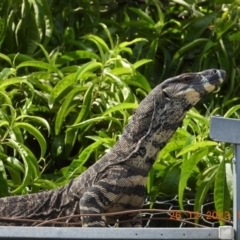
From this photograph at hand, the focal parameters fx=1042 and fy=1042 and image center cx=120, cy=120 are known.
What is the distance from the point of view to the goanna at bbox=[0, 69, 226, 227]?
3.93 metres

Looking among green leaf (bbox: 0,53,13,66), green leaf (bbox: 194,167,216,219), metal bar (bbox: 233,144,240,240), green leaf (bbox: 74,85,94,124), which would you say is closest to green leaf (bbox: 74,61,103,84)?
green leaf (bbox: 74,85,94,124)

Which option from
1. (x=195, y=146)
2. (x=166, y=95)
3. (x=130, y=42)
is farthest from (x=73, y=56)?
(x=166, y=95)

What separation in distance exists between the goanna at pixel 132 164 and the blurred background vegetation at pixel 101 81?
1.68 feet

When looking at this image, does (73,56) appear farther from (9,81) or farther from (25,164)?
(25,164)

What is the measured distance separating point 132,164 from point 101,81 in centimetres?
182

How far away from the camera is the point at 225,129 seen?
2.80m

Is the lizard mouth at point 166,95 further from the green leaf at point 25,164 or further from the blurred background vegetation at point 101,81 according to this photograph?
the green leaf at point 25,164

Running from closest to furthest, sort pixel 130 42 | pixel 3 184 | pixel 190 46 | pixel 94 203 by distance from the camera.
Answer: pixel 94 203 → pixel 3 184 → pixel 130 42 → pixel 190 46

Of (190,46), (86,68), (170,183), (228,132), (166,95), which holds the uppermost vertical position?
(228,132)

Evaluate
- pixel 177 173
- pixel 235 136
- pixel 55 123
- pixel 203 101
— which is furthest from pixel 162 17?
pixel 235 136

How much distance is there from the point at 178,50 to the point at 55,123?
1308 mm

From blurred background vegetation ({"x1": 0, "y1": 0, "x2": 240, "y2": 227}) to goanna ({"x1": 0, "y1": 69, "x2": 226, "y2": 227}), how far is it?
0.51 m

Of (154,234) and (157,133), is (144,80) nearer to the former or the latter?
(157,133)

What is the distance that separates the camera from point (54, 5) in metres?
6.86
